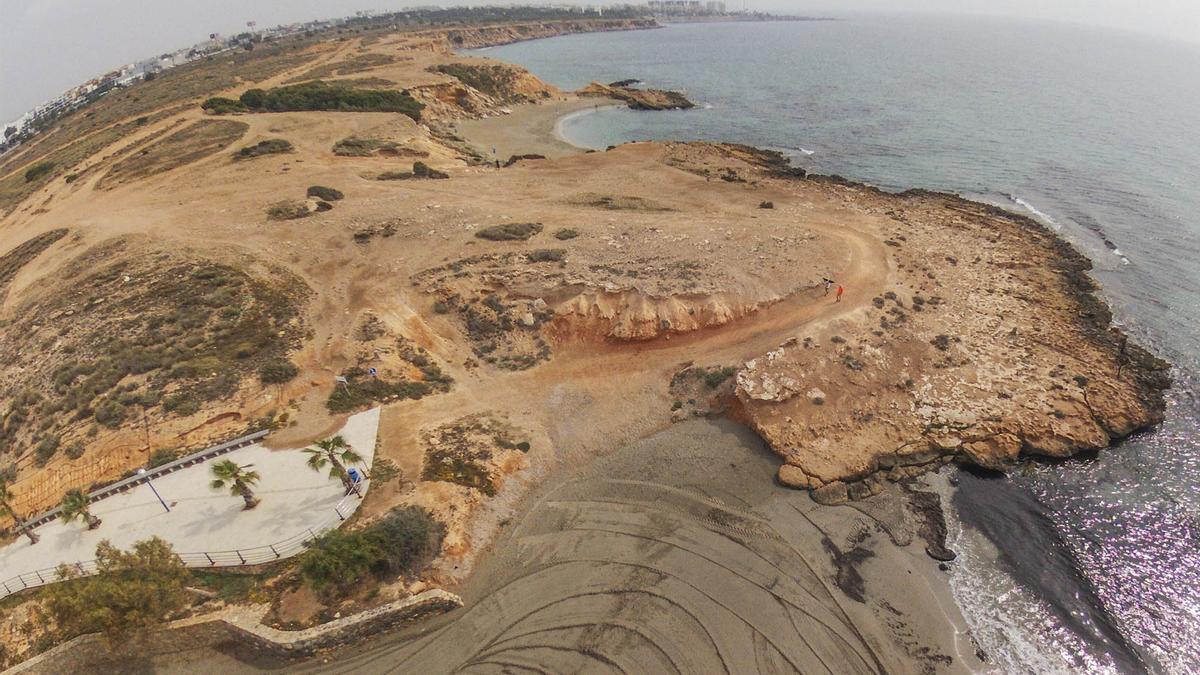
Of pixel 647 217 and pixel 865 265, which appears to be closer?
pixel 865 265

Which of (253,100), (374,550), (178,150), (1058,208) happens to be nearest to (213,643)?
(374,550)

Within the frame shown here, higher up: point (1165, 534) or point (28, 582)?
point (28, 582)

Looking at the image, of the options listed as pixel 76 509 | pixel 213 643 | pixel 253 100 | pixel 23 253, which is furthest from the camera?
pixel 253 100

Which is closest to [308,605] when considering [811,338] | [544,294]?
[544,294]

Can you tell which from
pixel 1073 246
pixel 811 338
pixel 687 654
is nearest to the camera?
pixel 687 654

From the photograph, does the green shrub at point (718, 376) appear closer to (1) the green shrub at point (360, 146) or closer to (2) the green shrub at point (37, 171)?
(1) the green shrub at point (360, 146)

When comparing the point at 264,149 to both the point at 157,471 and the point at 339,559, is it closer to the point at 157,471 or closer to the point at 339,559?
the point at 157,471

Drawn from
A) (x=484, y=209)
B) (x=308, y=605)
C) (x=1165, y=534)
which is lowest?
(x=1165, y=534)

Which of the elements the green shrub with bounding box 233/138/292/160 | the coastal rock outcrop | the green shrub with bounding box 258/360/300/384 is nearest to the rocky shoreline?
the green shrub with bounding box 258/360/300/384

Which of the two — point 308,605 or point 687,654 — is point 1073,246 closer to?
point 687,654
